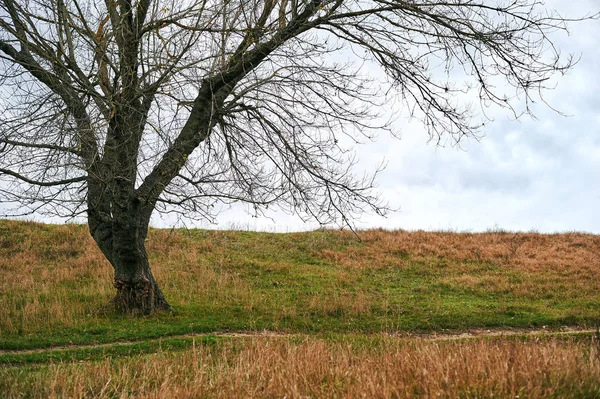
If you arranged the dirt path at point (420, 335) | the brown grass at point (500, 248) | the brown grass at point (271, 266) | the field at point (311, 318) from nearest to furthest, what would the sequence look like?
the field at point (311, 318), the dirt path at point (420, 335), the brown grass at point (271, 266), the brown grass at point (500, 248)

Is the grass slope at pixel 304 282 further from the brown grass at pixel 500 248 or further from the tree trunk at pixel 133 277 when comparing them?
the tree trunk at pixel 133 277

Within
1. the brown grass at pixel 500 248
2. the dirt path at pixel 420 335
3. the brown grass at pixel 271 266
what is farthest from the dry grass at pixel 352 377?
the brown grass at pixel 500 248

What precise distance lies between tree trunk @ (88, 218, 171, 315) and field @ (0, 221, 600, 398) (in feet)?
1.76

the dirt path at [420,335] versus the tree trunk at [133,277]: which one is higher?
the tree trunk at [133,277]

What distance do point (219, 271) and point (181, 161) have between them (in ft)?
21.6

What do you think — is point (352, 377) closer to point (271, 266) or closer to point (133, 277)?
point (133, 277)

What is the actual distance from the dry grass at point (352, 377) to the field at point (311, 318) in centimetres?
3

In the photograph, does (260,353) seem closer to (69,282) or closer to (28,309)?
(28,309)

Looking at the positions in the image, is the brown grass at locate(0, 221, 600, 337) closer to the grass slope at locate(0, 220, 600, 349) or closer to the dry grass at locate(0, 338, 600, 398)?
the grass slope at locate(0, 220, 600, 349)

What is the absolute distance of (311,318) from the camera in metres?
13.3

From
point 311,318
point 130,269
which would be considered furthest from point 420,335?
point 130,269

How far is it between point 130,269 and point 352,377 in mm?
7933

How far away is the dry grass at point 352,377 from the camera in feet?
17.4

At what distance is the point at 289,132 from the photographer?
13195mm
